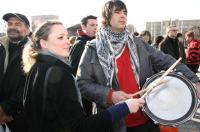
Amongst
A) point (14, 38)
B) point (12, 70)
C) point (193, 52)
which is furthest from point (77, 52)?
point (193, 52)

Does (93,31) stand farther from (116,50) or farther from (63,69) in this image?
(63,69)

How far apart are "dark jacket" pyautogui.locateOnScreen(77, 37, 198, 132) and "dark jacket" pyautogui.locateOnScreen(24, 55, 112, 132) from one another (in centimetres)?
80

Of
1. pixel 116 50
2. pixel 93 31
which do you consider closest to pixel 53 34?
pixel 116 50

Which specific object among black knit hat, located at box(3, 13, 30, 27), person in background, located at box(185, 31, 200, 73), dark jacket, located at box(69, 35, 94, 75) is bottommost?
person in background, located at box(185, 31, 200, 73)

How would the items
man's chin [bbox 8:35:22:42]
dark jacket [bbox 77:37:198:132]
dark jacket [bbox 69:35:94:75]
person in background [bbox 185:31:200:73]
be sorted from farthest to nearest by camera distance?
person in background [bbox 185:31:200:73]
dark jacket [bbox 69:35:94:75]
man's chin [bbox 8:35:22:42]
dark jacket [bbox 77:37:198:132]

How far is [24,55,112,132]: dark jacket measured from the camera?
2406 mm

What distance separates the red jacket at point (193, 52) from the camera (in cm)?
1009

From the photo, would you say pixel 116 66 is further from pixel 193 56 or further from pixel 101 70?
pixel 193 56

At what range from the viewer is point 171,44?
27.3 feet

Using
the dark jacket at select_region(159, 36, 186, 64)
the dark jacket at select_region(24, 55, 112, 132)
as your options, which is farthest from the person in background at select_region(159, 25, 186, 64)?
the dark jacket at select_region(24, 55, 112, 132)

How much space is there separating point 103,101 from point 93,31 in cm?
284

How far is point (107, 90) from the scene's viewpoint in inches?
130

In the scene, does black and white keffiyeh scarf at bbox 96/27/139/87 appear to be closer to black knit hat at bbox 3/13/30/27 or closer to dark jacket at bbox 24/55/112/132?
dark jacket at bbox 24/55/112/132

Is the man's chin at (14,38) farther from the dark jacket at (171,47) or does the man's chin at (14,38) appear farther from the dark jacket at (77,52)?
the dark jacket at (171,47)
